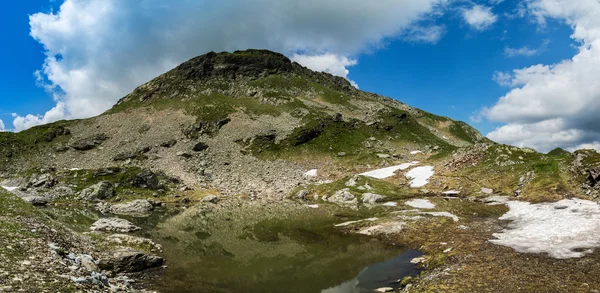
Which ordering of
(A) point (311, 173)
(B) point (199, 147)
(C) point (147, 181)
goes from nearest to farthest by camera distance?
(C) point (147, 181), (A) point (311, 173), (B) point (199, 147)

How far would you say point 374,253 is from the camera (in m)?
28.7

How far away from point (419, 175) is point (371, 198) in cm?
2042

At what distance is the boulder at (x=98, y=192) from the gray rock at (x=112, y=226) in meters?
37.7

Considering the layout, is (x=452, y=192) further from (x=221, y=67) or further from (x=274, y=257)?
(x=221, y=67)

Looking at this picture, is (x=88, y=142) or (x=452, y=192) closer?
(x=452, y=192)

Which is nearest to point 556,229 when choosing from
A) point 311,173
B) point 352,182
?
point 352,182

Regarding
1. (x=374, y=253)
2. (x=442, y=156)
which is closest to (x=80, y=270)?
(x=374, y=253)

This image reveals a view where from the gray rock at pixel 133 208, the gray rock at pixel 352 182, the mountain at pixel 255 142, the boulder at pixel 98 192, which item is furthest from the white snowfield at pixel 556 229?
the boulder at pixel 98 192

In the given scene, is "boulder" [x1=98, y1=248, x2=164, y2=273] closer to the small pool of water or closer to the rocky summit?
the rocky summit

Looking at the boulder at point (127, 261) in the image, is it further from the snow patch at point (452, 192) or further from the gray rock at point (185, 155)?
the gray rock at point (185, 155)

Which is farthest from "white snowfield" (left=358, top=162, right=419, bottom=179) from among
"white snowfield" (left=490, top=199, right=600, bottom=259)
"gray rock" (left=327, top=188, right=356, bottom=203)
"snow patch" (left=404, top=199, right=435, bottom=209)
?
"white snowfield" (left=490, top=199, right=600, bottom=259)

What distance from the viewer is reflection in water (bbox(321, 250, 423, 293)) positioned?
20.9m

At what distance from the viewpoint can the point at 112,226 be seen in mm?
38469

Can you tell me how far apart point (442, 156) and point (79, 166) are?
374 ft
